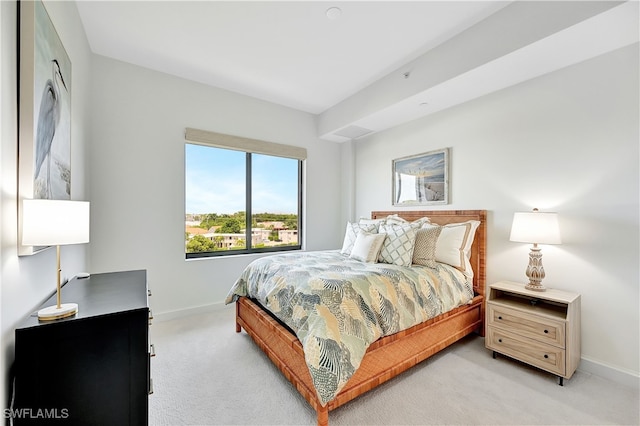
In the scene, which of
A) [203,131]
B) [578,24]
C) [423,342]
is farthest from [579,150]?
[203,131]

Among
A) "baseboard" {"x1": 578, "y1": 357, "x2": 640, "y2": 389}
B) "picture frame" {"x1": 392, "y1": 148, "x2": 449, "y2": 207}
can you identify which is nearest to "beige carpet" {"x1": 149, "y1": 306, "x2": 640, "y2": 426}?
"baseboard" {"x1": 578, "y1": 357, "x2": 640, "y2": 389}

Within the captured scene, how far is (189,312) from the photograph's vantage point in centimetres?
329

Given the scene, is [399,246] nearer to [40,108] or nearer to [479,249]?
[479,249]

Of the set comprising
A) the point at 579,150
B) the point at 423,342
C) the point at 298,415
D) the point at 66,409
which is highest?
the point at 579,150

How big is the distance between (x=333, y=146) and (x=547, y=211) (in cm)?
304

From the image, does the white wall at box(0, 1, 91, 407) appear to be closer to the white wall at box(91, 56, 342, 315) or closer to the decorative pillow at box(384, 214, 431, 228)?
the white wall at box(91, 56, 342, 315)

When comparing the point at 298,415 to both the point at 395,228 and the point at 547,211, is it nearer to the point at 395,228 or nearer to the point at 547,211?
the point at 395,228

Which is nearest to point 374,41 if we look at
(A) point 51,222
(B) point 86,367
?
(A) point 51,222

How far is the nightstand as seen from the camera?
201cm

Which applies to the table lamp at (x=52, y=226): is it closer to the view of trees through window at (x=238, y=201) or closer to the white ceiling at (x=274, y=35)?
the white ceiling at (x=274, y=35)

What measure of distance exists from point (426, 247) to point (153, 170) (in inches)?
121

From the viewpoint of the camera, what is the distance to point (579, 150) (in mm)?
2271

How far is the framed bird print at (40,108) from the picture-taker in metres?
1.17

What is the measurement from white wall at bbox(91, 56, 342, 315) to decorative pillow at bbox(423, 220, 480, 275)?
243 centimetres
